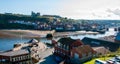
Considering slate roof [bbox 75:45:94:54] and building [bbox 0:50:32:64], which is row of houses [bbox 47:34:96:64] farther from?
building [bbox 0:50:32:64]

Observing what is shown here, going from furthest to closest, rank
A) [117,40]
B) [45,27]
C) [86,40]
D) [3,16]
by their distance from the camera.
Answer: [3,16] → [45,27] → [86,40] → [117,40]

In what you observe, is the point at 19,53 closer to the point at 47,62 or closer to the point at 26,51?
the point at 26,51

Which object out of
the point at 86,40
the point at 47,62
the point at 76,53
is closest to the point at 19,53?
the point at 47,62

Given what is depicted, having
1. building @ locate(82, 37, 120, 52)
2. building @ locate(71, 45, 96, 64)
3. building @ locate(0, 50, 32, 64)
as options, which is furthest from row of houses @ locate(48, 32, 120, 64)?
building @ locate(82, 37, 120, 52)

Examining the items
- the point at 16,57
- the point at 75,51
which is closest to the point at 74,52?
the point at 75,51

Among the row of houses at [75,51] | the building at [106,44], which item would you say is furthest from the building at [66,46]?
the building at [106,44]

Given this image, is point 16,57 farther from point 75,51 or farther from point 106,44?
point 106,44
